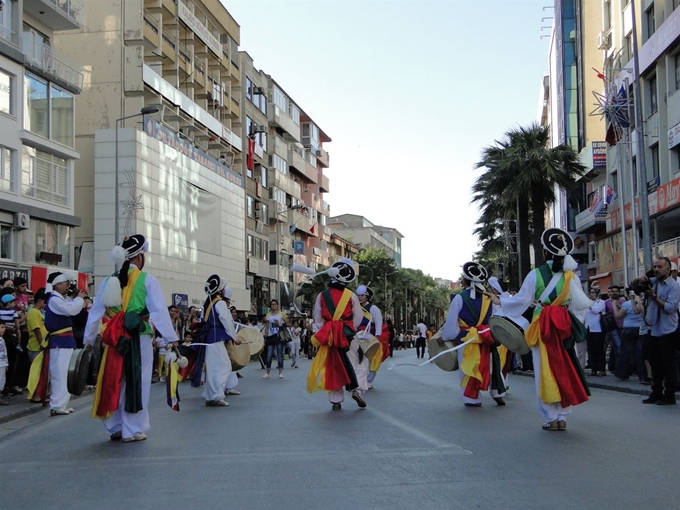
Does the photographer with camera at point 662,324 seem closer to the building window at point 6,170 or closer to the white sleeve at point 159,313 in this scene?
the white sleeve at point 159,313

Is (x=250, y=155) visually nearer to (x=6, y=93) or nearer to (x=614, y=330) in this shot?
(x=6, y=93)

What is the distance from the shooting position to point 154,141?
44531 millimetres

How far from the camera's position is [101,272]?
4131 centimetres

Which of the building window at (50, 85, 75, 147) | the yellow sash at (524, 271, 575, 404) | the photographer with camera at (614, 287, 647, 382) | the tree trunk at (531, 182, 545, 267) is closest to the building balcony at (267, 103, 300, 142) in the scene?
the building window at (50, 85, 75, 147)

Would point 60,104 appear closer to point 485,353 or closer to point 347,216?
point 485,353

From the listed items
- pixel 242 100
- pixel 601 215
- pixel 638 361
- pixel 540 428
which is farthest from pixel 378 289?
pixel 540 428

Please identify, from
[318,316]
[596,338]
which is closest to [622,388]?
[596,338]

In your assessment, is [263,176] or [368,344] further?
[263,176]

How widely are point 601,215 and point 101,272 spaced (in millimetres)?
25204

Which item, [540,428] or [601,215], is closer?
[540,428]

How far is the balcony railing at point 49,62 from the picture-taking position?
108ft

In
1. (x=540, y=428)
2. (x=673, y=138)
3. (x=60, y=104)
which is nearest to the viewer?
(x=540, y=428)

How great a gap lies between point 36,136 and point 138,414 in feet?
85.2

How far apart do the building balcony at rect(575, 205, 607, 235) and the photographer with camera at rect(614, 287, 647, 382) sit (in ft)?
94.2
